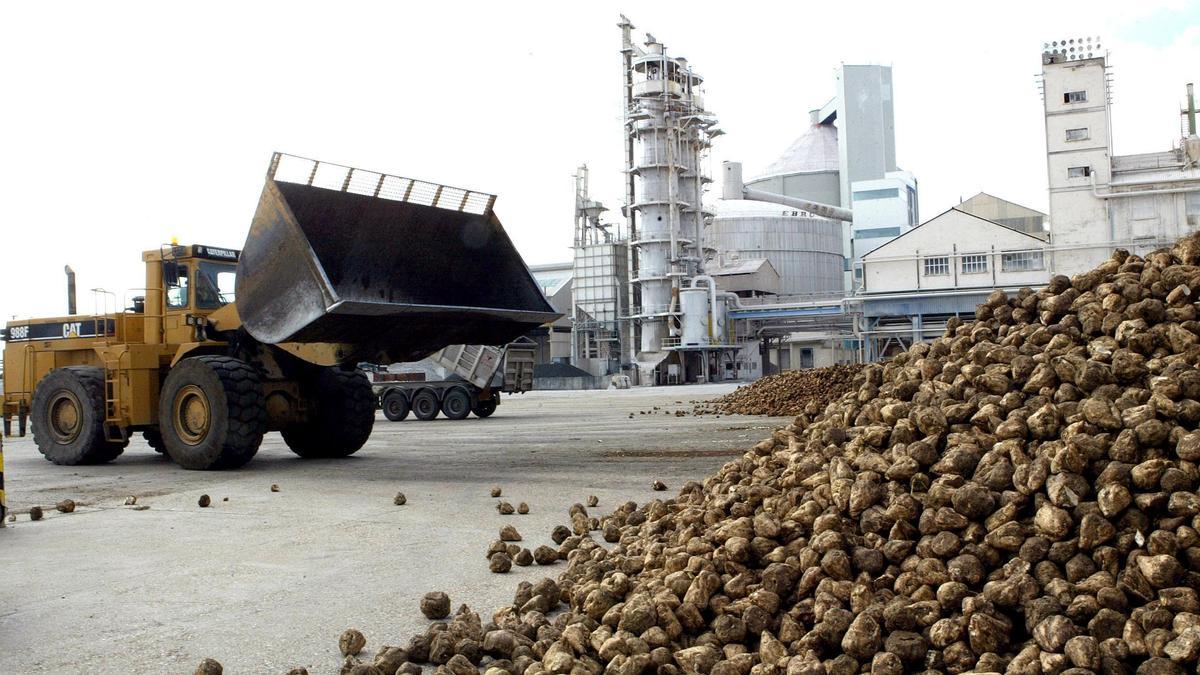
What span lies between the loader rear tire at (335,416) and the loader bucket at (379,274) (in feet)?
4.83

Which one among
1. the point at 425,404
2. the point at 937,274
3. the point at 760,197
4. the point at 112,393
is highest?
the point at 760,197

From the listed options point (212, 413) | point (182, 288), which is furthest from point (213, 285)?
point (212, 413)

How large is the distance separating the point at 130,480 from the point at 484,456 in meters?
4.08

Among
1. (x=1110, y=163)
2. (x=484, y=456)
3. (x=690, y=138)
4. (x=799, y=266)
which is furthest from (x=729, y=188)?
(x=484, y=456)

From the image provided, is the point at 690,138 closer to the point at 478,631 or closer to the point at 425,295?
the point at 425,295

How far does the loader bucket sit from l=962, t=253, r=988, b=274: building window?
3693cm

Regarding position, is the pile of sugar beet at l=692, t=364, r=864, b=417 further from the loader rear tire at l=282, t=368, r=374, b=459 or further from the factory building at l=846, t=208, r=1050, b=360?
the factory building at l=846, t=208, r=1050, b=360

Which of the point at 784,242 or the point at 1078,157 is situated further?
the point at 784,242

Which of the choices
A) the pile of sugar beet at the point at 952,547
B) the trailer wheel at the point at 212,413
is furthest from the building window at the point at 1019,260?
the pile of sugar beet at the point at 952,547

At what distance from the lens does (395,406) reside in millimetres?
21969

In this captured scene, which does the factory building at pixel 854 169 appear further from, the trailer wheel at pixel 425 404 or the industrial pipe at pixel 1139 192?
the trailer wheel at pixel 425 404

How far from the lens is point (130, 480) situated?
10.4 meters

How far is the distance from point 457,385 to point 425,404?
97 centimetres

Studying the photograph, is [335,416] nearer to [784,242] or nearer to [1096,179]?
[1096,179]
